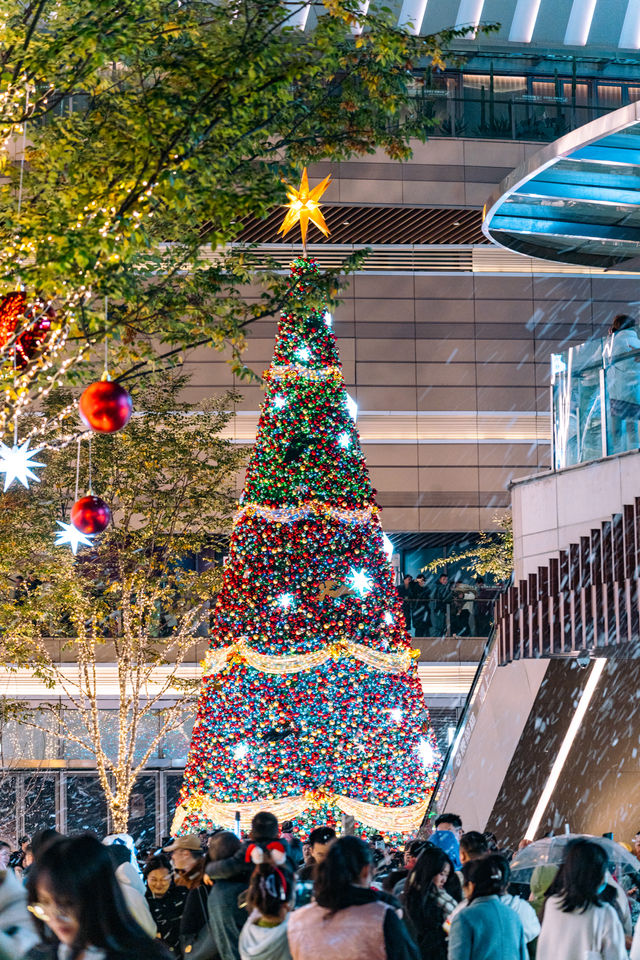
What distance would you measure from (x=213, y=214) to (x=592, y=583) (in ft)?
18.6

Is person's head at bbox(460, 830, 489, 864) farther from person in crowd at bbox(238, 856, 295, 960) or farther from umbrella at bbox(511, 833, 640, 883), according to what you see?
person in crowd at bbox(238, 856, 295, 960)

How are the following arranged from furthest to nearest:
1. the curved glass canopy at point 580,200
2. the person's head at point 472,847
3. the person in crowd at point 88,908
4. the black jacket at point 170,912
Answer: the curved glass canopy at point 580,200 → the black jacket at point 170,912 → the person's head at point 472,847 → the person in crowd at point 88,908

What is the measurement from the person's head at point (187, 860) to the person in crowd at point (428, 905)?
120 centimetres

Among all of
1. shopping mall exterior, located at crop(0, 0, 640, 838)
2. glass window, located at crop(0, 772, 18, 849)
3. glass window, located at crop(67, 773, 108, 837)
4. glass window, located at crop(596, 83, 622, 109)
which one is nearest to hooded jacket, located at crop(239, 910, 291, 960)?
glass window, located at crop(0, 772, 18, 849)

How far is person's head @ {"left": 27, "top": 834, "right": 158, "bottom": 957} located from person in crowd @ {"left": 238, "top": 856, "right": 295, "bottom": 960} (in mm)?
1988

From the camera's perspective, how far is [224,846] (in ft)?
19.4

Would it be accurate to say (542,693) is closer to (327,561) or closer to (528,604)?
(528,604)

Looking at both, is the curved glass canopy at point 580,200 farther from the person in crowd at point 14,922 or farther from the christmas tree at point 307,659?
the person in crowd at point 14,922

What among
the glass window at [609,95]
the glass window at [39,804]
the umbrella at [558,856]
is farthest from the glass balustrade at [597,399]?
the glass window at [609,95]

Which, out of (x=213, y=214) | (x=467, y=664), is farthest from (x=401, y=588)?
(x=213, y=214)

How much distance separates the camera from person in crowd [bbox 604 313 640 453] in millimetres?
12250

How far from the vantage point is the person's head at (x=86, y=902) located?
3041 millimetres

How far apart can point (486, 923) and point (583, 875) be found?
0.42m

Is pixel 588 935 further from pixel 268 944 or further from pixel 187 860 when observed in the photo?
pixel 187 860
